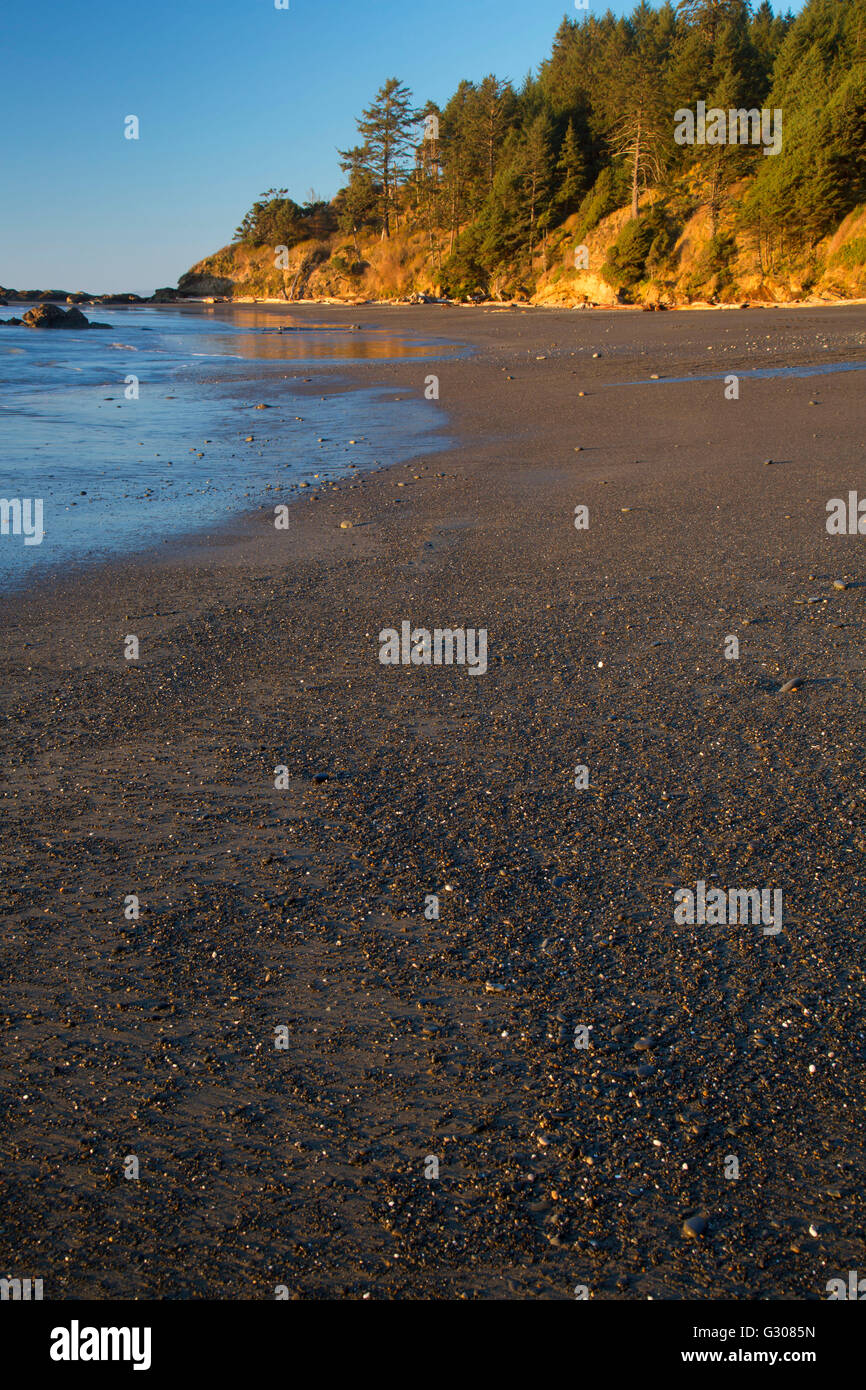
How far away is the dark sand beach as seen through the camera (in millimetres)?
2324

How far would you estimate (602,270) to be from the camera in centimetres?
6062

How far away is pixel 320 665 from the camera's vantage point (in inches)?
235

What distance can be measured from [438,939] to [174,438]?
1487 centimetres

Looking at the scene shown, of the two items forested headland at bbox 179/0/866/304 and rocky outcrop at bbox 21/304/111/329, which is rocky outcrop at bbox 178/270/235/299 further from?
rocky outcrop at bbox 21/304/111/329

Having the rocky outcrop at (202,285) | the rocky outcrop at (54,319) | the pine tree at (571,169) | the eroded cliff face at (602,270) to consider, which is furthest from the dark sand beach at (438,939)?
the rocky outcrop at (202,285)

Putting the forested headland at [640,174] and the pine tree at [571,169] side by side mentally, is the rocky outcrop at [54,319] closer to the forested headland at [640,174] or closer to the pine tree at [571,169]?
the forested headland at [640,174]

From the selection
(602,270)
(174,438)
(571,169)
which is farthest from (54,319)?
(174,438)

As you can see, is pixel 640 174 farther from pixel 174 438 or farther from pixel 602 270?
pixel 174 438

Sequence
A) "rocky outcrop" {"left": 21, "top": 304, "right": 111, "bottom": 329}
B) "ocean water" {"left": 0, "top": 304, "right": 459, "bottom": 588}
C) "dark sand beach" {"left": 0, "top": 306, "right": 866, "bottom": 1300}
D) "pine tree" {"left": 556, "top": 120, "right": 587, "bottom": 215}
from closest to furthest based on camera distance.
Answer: "dark sand beach" {"left": 0, "top": 306, "right": 866, "bottom": 1300} → "ocean water" {"left": 0, "top": 304, "right": 459, "bottom": 588} → "rocky outcrop" {"left": 21, "top": 304, "right": 111, "bottom": 329} → "pine tree" {"left": 556, "top": 120, "right": 587, "bottom": 215}

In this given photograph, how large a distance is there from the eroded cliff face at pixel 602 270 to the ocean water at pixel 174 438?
82.2ft

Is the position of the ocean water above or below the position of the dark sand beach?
above

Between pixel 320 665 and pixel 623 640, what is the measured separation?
6.87 ft

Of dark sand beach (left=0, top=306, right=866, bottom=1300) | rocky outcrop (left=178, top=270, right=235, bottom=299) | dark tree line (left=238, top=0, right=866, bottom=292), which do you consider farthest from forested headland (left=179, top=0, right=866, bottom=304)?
dark sand beach (left=0, top=306, right=866, bottom=1300)

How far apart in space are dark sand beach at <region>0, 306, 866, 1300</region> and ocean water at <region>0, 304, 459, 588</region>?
3.02 m
